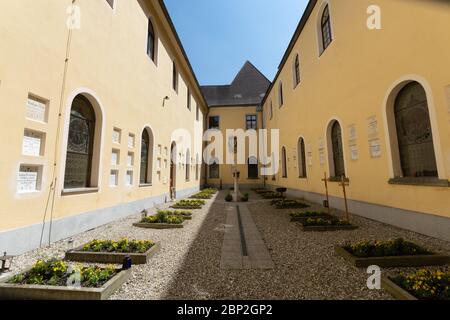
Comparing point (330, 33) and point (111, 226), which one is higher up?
point (330, 33)

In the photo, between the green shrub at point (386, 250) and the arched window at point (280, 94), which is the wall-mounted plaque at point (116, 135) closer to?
the green shrub at point (386, 250)

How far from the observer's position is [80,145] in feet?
18.7

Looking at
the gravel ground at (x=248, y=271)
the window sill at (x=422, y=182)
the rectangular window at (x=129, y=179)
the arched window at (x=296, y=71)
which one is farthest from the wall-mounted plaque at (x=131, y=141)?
the arched window at (x=296, y=71)

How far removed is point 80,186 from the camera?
5.70m

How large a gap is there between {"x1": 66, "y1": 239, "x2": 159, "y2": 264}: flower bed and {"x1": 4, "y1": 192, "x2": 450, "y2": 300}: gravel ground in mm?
184

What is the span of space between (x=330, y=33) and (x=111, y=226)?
37.1 feet

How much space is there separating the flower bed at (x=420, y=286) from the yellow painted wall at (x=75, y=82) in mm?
5859

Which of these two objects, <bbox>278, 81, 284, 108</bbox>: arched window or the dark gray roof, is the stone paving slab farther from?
the dark gray roof

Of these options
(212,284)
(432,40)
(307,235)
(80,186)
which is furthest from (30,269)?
(432,40)

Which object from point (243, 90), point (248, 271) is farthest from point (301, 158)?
point (243, 90)

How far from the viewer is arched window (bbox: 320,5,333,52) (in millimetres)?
9367

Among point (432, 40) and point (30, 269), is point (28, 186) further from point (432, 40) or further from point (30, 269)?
point (432, 40)

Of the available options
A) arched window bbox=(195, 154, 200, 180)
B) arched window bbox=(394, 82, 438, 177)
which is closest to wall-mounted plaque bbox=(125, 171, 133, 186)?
arched window bbox=(394, 82, 438, 177)

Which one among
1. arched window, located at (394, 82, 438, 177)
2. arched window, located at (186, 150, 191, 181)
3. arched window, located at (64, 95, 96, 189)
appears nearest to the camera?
arched window, located at (394, 82, 438, 177)
